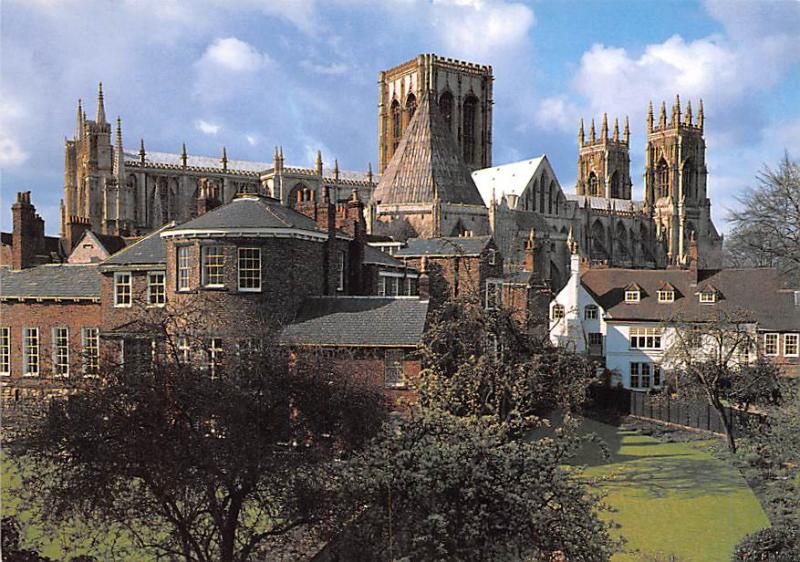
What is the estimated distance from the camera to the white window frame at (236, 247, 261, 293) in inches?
938

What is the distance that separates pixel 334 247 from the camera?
2692 cm

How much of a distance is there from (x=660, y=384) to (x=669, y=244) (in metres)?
79.4

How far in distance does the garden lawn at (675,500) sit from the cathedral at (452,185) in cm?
1645

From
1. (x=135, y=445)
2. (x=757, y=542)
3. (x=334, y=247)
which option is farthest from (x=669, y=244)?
(x=135, y=445)

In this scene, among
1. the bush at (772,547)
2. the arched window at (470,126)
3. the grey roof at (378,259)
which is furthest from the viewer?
the arched window at (470,126)

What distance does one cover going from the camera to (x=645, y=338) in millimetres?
40906

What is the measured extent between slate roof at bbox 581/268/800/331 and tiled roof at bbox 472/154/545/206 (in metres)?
29.8

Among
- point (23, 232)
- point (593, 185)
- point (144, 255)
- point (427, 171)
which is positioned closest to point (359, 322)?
point (144, 255)

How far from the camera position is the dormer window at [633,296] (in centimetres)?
4288

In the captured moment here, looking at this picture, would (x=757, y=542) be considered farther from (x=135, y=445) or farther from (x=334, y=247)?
(x=334, y=247)

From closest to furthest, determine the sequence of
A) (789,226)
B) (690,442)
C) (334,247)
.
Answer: (789,226) < (334,247) < (690,442)

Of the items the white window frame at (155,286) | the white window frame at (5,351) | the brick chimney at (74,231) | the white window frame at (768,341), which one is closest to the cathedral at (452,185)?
the brick chimney at (74,231)

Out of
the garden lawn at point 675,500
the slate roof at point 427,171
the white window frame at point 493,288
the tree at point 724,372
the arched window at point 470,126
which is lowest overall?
the garden lawn at point 675,500

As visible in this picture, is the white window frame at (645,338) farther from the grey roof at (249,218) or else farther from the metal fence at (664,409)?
the grey roof at (249,218)
